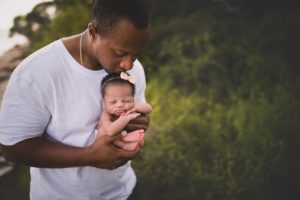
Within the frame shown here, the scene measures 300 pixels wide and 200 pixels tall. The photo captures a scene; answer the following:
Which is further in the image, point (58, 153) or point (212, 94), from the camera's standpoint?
point (212, 94)

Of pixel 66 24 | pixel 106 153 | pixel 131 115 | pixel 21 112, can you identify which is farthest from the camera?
pixel 66 24

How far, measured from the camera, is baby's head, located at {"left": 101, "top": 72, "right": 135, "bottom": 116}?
1966mm

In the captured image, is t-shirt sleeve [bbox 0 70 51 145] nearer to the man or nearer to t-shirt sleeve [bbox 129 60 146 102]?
the man

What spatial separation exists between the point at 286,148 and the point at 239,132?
1.43 feet

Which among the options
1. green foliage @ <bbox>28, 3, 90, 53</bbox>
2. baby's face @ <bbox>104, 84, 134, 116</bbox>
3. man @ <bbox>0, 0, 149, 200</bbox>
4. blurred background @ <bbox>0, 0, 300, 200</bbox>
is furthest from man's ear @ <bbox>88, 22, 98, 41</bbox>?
green foliage @ <bbox>28, 3, 90, 53</bbox>

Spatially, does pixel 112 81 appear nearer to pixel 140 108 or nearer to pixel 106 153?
pixel 140 108

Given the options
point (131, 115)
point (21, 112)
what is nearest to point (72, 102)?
point (21, 112)

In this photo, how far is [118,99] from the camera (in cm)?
211

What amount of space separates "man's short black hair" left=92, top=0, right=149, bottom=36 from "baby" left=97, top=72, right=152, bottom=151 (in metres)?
0.22

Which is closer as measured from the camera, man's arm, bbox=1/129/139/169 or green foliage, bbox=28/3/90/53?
man's arm, bbox=1/129/139/169

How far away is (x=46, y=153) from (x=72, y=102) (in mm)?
208

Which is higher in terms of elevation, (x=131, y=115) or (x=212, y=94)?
(x=131, y=115)

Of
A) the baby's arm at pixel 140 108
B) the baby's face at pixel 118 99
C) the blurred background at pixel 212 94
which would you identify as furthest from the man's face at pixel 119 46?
the blurred background at pixel 212 94

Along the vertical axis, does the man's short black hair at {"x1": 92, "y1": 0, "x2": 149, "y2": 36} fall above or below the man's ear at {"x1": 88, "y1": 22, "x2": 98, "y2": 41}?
above
